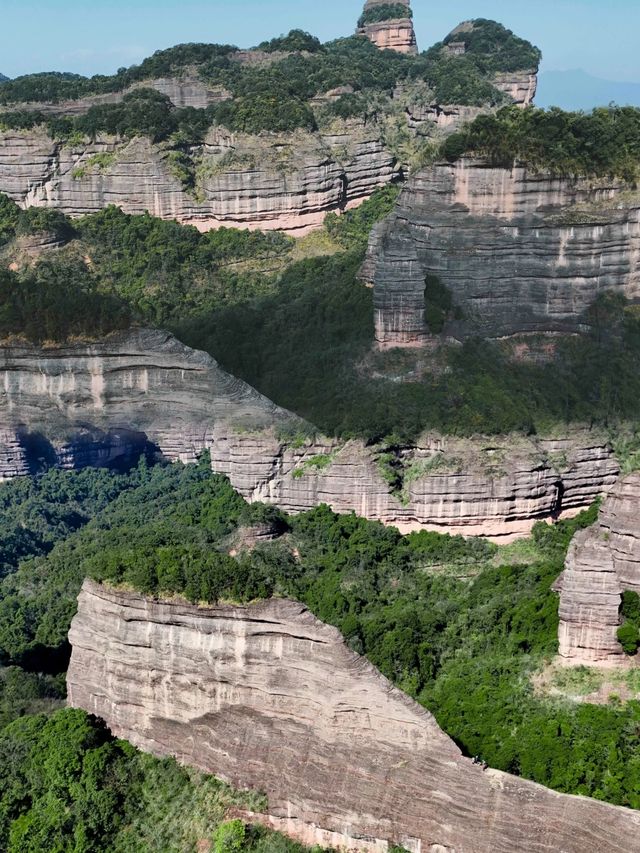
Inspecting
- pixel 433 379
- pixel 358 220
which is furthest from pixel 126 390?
pixel 358 220

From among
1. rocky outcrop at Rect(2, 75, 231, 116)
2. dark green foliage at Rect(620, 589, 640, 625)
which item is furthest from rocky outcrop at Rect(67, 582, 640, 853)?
rocky outcrop at Rect(2, 75, 231, 116)

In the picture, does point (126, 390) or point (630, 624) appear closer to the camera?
point (630, 624)

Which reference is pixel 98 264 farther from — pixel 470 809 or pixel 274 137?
pixel 470 809

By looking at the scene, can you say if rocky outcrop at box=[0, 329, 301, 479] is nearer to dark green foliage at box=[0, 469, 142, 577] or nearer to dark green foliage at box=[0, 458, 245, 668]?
dark green foliage at box=[0, 458, 245, 668]

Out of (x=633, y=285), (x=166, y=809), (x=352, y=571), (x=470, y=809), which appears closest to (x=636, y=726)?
(x=470, y=809)

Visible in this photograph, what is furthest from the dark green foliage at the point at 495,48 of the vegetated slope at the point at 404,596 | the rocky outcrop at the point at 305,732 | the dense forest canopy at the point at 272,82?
the rocky outcrop at the point at 305,732

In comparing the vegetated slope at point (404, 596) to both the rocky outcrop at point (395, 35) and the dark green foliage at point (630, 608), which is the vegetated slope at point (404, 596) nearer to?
the dark green foliage at point (630, 608)

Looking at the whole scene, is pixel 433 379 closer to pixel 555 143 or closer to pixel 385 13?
pixel 555 143
